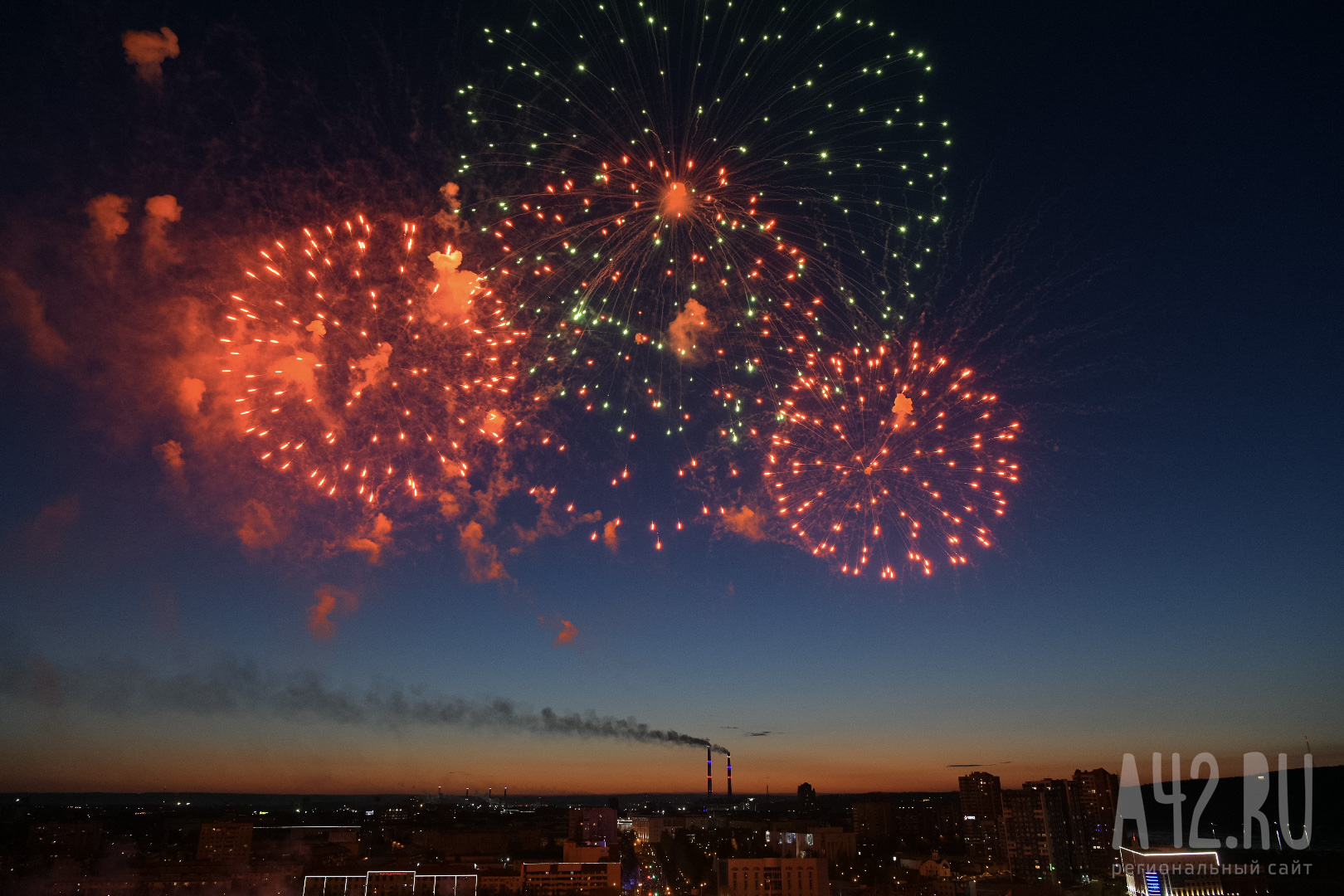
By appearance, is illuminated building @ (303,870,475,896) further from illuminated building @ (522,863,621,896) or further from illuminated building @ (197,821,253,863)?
illuminated building @ (197,821,253,863)

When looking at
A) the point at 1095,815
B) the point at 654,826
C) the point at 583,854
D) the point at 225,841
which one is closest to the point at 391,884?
the point at 583,854

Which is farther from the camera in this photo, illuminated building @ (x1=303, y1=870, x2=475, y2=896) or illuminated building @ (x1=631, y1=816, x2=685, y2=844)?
illuminated building @ (x1=631, y1=816, x2=685, y2=844)

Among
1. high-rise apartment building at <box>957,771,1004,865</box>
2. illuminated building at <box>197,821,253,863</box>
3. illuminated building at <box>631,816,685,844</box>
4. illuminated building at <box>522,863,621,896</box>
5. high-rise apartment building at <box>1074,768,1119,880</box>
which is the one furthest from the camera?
illuminated building at <box>631,816,685,844</box>

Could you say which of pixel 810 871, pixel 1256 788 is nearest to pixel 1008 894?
pixel 810 871

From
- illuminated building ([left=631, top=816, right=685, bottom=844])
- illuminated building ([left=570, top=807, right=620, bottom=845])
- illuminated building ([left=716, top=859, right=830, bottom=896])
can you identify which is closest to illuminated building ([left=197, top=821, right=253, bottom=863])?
illuminated building ([left=570, top=807, right=620, bottom=845])

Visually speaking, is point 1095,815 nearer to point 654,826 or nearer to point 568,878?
point 568,878

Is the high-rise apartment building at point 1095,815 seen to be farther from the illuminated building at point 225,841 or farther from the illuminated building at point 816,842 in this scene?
the illuminated building at point 225,841

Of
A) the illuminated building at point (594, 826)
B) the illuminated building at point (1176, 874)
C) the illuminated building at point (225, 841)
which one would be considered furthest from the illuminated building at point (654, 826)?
the illuminated building at point (1176, 874)
